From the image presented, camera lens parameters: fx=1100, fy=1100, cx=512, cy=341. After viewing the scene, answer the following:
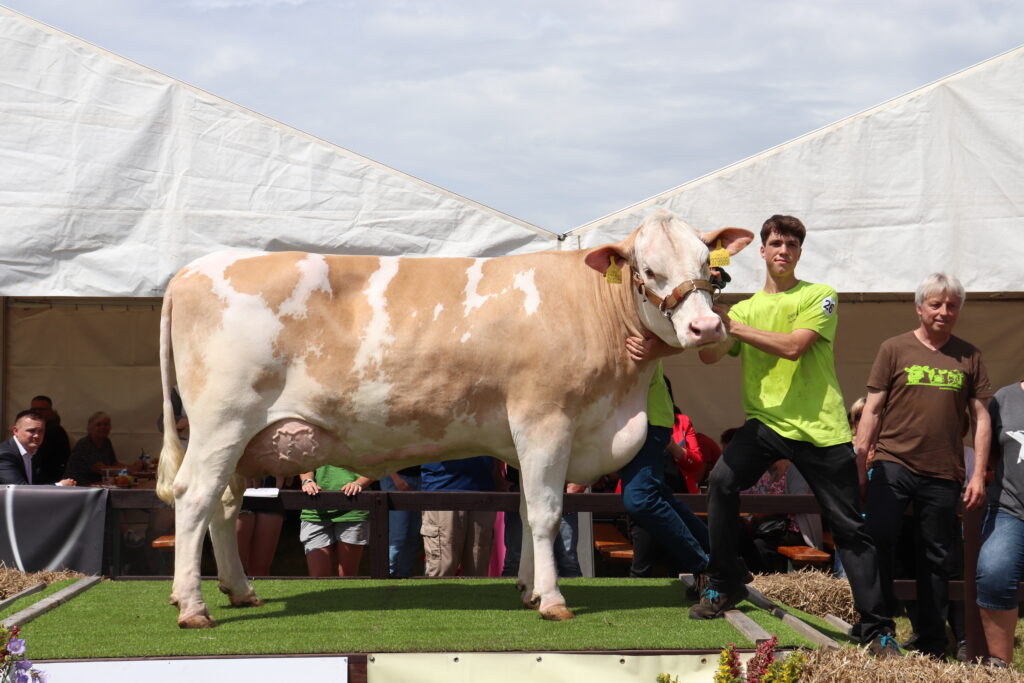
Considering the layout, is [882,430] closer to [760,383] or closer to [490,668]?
[760,383]

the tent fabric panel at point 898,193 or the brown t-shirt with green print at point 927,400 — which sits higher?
the tent fabric panel at point 898,193

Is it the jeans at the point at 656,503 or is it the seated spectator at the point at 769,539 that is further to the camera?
the seated spectator at the point at 769,539

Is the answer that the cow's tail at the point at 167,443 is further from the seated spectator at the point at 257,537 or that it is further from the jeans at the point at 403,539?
the jeans at the point at 403,539

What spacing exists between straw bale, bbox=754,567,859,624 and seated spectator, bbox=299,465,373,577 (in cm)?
256

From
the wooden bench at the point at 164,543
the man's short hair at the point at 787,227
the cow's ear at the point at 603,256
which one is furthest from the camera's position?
the wooden bench at the point at 164,543

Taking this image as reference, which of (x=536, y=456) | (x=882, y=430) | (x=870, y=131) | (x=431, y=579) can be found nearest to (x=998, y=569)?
(x=882, y=430)

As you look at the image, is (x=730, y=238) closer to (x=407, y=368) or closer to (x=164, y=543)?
(x=407, y=368)

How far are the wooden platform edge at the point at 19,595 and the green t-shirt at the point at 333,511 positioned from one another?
1783mm

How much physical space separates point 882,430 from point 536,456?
1642 mm

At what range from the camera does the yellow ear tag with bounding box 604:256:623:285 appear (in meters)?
5.06

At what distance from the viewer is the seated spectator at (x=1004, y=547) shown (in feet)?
15.5

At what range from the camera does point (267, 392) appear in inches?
195

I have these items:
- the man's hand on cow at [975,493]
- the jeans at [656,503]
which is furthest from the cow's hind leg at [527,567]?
Answer: the man's hand on cow at [975,493]

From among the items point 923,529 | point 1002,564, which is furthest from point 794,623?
point 1002,564
